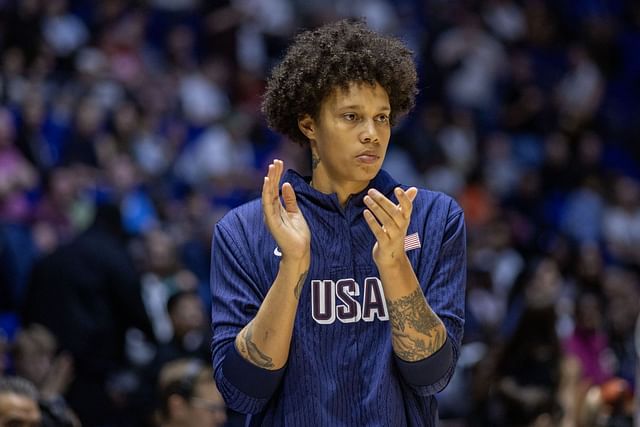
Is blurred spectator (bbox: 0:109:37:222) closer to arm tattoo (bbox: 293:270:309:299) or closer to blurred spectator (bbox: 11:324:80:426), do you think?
blurred spectator (bbox: 11:324:80:426)

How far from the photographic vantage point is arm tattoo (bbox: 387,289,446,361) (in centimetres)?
288

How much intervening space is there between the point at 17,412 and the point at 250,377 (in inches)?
71.0

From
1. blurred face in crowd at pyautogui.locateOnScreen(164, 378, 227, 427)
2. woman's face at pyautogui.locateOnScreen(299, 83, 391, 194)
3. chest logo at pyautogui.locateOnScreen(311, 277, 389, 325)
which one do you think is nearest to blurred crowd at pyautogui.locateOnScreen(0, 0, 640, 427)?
blurred face in crowd at pyautogui.locateOnScreen(164, 378, 227, 427)

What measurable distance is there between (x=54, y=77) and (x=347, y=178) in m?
8.82

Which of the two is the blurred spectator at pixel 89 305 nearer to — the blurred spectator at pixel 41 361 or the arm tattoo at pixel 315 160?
the blurred spectator at pixel 41 361

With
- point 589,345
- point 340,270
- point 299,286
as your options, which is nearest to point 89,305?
point 589,345

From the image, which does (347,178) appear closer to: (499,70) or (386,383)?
(386,383)

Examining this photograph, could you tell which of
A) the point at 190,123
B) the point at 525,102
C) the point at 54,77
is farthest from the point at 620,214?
the point at 54,77

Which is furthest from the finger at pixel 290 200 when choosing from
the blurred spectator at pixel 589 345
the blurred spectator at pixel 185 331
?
the blurred spectator at pixel 589 345

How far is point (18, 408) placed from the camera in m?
4.43

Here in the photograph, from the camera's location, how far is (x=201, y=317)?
299 inches

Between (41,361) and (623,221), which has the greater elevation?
(623,221)

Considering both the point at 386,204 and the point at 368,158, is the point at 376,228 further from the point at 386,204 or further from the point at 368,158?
the point at 368,158

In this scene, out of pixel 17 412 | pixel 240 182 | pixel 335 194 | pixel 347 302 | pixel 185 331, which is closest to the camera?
pixel 347 302
